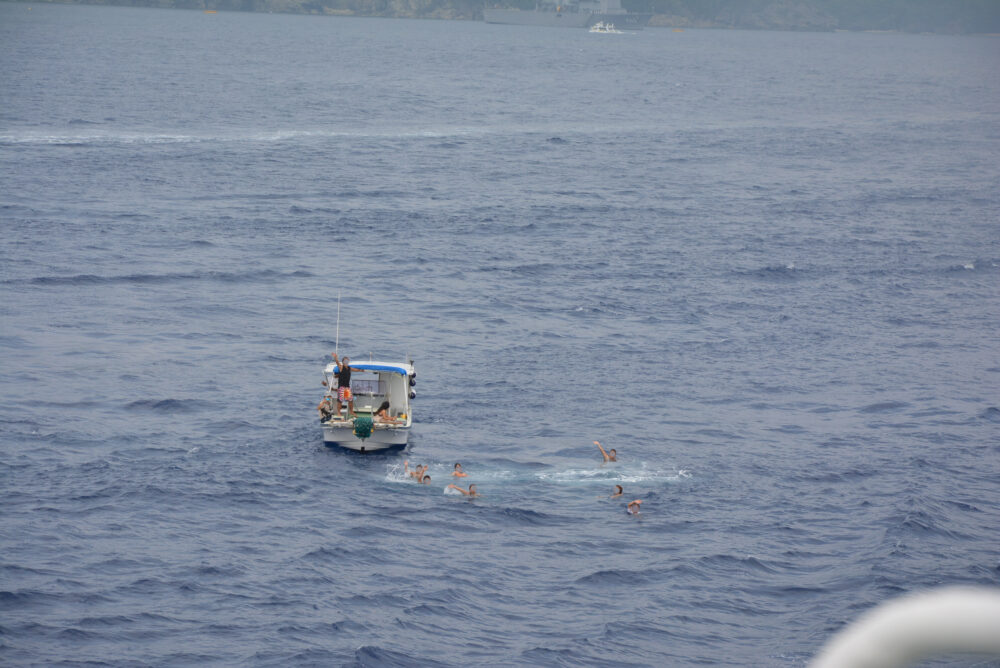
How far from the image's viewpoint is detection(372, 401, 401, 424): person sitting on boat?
40.1 meters

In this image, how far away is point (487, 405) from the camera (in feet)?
149

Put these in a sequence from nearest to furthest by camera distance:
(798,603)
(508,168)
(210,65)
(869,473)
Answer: (798,603) → (869,473) → (508,168) → (210,65)

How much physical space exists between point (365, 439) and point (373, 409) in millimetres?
2595

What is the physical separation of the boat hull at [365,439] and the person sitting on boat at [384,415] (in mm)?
289

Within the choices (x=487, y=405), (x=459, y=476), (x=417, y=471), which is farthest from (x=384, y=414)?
(x=487, y=405)

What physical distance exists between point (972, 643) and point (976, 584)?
33.4 metres

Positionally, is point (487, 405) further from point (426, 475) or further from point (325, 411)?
point (426, 475)

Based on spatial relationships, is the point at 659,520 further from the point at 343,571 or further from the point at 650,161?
the point at 650,161

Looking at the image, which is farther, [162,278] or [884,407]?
[162,278]

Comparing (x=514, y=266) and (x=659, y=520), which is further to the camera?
(x=514, y=266)

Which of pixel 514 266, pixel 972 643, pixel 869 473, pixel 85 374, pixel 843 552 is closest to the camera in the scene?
pixel 972 643

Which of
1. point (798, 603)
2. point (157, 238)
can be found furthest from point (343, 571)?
point (157, 238)

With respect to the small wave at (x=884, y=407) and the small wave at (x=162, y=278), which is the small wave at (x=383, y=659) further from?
the small wave at (x=162, y=278)

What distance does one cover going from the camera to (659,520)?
36094 millimetres
